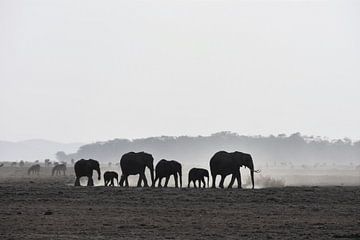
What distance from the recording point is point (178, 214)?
26.6m

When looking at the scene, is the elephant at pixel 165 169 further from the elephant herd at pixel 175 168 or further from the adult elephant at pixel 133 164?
the adult elephant at pixel 133 164

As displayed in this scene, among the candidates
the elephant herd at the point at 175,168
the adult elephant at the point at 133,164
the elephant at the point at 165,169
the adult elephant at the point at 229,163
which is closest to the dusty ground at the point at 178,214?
the elephant at the point at 165,169

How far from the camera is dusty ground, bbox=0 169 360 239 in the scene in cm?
2148

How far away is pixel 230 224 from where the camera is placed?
931 inches

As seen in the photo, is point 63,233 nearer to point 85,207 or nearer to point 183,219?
point 183,219

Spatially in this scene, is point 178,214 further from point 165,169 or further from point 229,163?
point 229,163

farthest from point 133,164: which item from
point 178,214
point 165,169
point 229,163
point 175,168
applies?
point 178,214

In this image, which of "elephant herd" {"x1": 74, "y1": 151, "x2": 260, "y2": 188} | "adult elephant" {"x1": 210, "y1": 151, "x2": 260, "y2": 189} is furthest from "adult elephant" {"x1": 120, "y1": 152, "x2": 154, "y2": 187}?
"adult elephant" {"x1": 210, "y1": 151, "x2": 260, "y2": 189}

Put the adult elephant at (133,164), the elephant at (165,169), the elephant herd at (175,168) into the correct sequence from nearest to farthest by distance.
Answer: the elephant at (165,169)
the elephant herd at (175,168)
the adult elephant at (133,164)

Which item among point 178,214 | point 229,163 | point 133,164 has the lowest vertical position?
point 178,214

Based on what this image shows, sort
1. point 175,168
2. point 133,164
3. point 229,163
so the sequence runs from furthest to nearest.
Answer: point 133,164 < point 229,163 < point 175,168

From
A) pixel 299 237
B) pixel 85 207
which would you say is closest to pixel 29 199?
pixel 85 207

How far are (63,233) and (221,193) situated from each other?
1621 centimetres

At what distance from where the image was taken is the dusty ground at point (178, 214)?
70.5 feet
